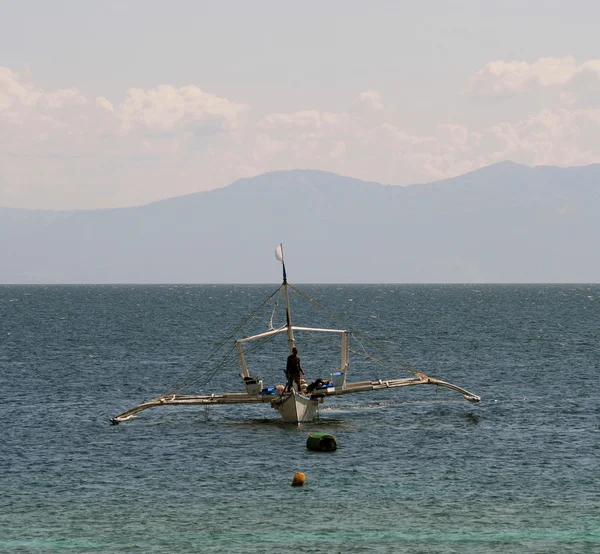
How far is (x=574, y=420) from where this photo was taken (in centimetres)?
6212

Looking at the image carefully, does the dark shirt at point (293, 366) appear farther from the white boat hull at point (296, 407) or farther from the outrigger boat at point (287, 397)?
the white boat hull at point (296, 407)

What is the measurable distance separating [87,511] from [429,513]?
46.2 ft

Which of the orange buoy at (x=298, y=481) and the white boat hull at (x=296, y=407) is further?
the white boat hull at (x=296, y=407)

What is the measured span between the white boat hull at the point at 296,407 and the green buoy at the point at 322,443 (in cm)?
821

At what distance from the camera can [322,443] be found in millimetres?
52250

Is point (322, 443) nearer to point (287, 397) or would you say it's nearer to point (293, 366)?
point (287, 397)

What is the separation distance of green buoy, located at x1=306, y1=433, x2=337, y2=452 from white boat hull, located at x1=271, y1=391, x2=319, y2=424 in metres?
8.21

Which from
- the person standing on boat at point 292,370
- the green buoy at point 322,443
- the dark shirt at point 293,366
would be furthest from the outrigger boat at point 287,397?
the green buoy at point 322,443

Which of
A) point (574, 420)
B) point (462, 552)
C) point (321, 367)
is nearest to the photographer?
point (462, 552)

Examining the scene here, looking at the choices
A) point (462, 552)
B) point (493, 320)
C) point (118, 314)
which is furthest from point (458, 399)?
point (118, 314)

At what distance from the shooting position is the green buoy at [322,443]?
52156 mm

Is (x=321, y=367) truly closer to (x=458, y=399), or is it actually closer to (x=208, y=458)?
(x=458, y=399)

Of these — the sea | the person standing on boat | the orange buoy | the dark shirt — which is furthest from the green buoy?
the dark shirt

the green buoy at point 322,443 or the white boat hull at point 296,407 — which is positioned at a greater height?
the white boat hull at point 296,407
